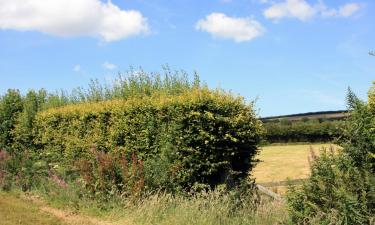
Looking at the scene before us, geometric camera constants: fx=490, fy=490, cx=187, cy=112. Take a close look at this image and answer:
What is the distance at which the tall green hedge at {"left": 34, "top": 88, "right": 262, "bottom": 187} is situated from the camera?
10.4 metres

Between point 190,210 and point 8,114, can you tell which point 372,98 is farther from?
point 8,114

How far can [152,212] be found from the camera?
30.5 ft

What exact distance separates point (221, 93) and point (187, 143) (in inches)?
58.4

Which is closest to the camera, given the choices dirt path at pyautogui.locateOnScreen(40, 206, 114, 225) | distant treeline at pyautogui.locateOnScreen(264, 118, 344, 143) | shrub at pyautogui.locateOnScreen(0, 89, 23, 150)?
dirt path at pyautogui.locateOnScreen(40, 206, 114, 225)

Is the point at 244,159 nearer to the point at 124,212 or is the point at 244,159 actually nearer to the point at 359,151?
the point at 124,212

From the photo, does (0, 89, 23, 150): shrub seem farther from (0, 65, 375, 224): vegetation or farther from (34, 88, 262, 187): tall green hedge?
(34, 88, 262, 187): tall green hedge

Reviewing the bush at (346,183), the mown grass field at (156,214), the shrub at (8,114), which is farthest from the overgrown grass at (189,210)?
the shrub at (8,114)

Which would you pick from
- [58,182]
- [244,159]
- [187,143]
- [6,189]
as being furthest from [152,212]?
[6,189]

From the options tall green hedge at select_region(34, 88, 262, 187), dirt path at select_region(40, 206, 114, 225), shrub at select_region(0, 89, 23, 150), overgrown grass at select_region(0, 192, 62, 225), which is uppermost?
shrub at select_region(0, 89, 23, 150)

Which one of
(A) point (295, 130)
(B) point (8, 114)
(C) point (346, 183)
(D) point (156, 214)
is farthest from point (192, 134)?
(A) point (295, 130)

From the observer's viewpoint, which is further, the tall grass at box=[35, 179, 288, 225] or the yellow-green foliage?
the tall grass at box=[35, 179, 288, 225]

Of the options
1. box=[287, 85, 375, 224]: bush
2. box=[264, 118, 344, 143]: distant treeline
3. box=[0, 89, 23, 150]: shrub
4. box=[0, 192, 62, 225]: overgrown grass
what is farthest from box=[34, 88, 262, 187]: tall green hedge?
box=[264, 118, 344, 143]: distant treeline

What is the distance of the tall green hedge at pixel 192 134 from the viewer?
1043 centimetres

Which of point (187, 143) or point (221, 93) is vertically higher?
point (221, 93)
